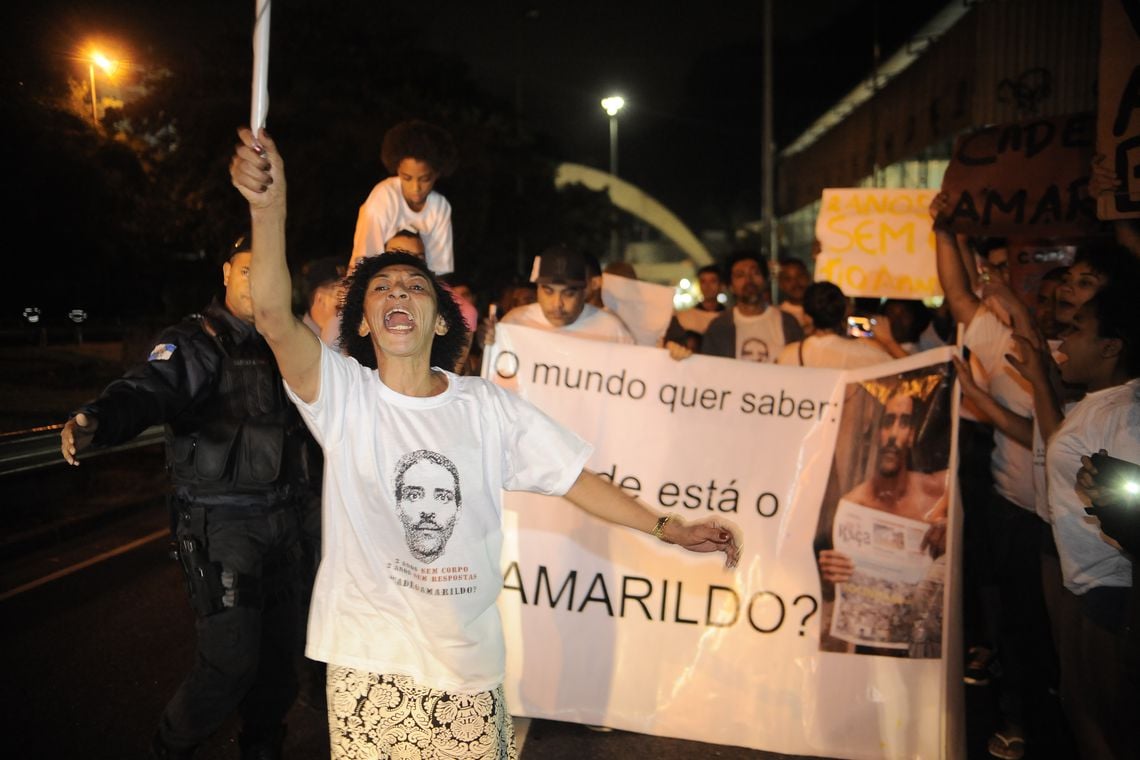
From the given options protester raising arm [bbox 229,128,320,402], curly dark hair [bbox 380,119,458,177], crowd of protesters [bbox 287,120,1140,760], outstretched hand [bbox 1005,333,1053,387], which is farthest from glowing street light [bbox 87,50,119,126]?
outstretched hand [bbox 1005,333,1053,387]

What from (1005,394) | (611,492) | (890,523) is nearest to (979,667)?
(1005,394)

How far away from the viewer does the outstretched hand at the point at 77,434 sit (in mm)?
2854

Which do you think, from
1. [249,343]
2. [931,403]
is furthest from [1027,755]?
[249,343]

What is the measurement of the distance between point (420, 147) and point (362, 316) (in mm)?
3018

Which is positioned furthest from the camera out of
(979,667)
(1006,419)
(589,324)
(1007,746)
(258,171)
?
(589,324)

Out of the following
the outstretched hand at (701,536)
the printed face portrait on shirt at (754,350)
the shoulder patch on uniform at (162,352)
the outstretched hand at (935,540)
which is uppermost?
the printed face portrait on shirt at (754,350)

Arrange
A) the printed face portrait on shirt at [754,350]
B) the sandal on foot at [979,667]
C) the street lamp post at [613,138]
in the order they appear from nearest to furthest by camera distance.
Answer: the sandal on foot at [979,667]
the printed face portrait on shirt at [754,350]
the street lamp post at [613,138]

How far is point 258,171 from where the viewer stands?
7.33 ft

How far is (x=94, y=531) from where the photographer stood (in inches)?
325

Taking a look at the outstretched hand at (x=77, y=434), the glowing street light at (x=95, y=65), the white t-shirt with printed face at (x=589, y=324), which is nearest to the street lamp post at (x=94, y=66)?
the glowing street light at (x=95, y=65)

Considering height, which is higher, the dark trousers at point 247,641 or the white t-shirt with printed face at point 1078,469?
the white t-shirt with printed face at point 1078,469

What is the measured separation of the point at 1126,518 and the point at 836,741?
1.82 m

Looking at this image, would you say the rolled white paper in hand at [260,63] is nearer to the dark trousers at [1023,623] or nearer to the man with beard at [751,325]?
the dark trousers at [1023,623]

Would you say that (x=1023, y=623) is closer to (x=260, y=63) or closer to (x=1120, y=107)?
(x=1120, y=107)
